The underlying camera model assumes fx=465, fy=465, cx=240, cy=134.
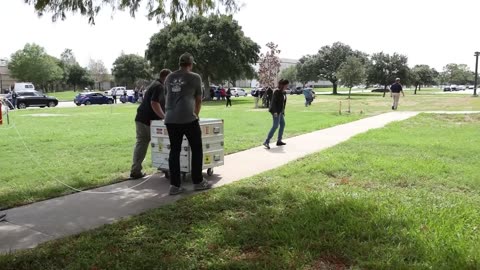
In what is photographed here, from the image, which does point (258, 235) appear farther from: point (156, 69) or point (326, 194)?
point (156, 69)

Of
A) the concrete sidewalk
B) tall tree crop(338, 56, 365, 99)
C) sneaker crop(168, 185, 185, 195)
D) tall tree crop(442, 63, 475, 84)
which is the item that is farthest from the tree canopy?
tall tree crop(442, 63, 475, 84)

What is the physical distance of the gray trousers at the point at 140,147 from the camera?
7.41 m

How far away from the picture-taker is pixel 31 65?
76562 millimetres

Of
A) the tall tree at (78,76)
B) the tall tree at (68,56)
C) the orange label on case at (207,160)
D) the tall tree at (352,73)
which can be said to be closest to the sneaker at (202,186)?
the orange label on case at (207,160)

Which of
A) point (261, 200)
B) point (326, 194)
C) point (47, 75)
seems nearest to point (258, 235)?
point (261, 200)

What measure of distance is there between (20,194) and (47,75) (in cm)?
7827

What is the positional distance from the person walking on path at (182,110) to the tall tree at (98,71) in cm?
10972

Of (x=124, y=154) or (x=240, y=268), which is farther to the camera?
(x=124, y=154)

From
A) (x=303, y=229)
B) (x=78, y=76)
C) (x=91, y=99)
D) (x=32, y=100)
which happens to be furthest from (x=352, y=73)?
(x=78, y=76)

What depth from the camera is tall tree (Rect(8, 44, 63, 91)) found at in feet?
251

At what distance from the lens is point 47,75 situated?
78062mm

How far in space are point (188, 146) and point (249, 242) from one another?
281 centimetres

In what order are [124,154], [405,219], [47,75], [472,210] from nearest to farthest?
[405,219] → [472,210] → [124,154] → [47,75]

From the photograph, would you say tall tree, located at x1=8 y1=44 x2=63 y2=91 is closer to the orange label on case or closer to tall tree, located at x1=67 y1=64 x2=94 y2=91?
tall tree, located at x1=67 y1=64 x2=94 y2=91
